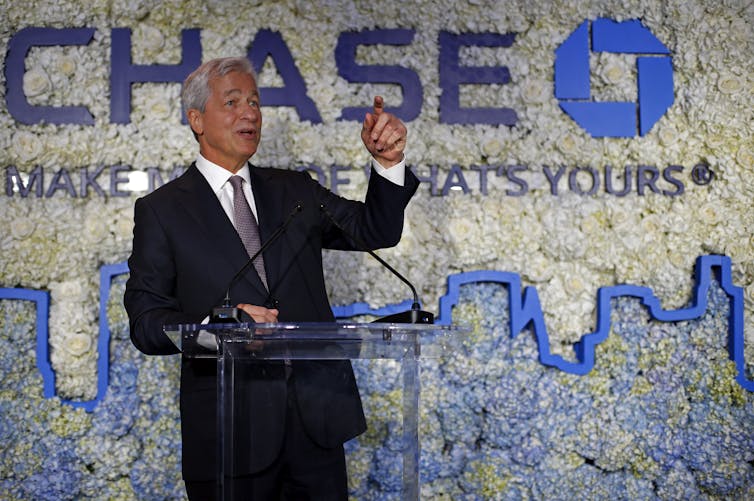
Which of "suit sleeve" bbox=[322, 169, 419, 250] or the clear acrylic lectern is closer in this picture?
the clear acrylic lectern

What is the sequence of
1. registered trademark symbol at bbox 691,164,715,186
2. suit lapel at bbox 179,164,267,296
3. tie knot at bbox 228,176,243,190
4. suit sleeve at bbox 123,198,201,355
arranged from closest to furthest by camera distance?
suit sleeve at bbox 123,198,201,355 → suit lapel at bbox 179,164,267,296 → tie knot at bbox 228,176,243,190 → registered trademark symbol at bbox 691,164,715,186

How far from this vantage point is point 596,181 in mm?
3061

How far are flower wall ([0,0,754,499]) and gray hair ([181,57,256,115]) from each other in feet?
2.24

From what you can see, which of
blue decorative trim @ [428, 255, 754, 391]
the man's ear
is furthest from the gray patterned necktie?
blue decorative trim @ [428, 255, 754, 391]

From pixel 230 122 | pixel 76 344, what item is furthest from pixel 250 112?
pixel 76 344

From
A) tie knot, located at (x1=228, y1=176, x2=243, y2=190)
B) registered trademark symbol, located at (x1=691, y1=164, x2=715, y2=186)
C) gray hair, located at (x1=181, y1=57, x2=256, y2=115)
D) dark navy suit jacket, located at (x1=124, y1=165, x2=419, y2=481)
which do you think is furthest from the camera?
registered trademark symbol, located at (x1=691, y1=164, x2=715, y2=186)

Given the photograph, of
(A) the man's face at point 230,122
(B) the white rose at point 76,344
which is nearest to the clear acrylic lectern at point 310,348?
(A) the man's face at point 230,122

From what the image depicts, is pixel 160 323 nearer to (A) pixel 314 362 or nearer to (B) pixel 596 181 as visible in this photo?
A: (A) pixel 314 362

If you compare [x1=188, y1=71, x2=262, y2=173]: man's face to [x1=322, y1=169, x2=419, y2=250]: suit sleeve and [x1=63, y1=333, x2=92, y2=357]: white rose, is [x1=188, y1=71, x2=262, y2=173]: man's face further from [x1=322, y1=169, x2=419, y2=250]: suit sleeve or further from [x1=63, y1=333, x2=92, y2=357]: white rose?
[x1=63, y1=333, x2=92, y2=357]: white rose

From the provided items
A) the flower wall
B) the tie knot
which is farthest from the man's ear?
the flower wall

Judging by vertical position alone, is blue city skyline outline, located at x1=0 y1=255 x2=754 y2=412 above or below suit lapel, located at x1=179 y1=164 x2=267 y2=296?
below

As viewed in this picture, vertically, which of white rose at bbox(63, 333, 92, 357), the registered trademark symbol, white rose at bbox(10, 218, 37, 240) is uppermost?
the registered trademark symbol

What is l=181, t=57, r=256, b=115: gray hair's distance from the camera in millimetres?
2320

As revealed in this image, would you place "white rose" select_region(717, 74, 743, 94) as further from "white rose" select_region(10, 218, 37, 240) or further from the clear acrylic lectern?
"white rose" select_region(10, 218, 37, 240)
